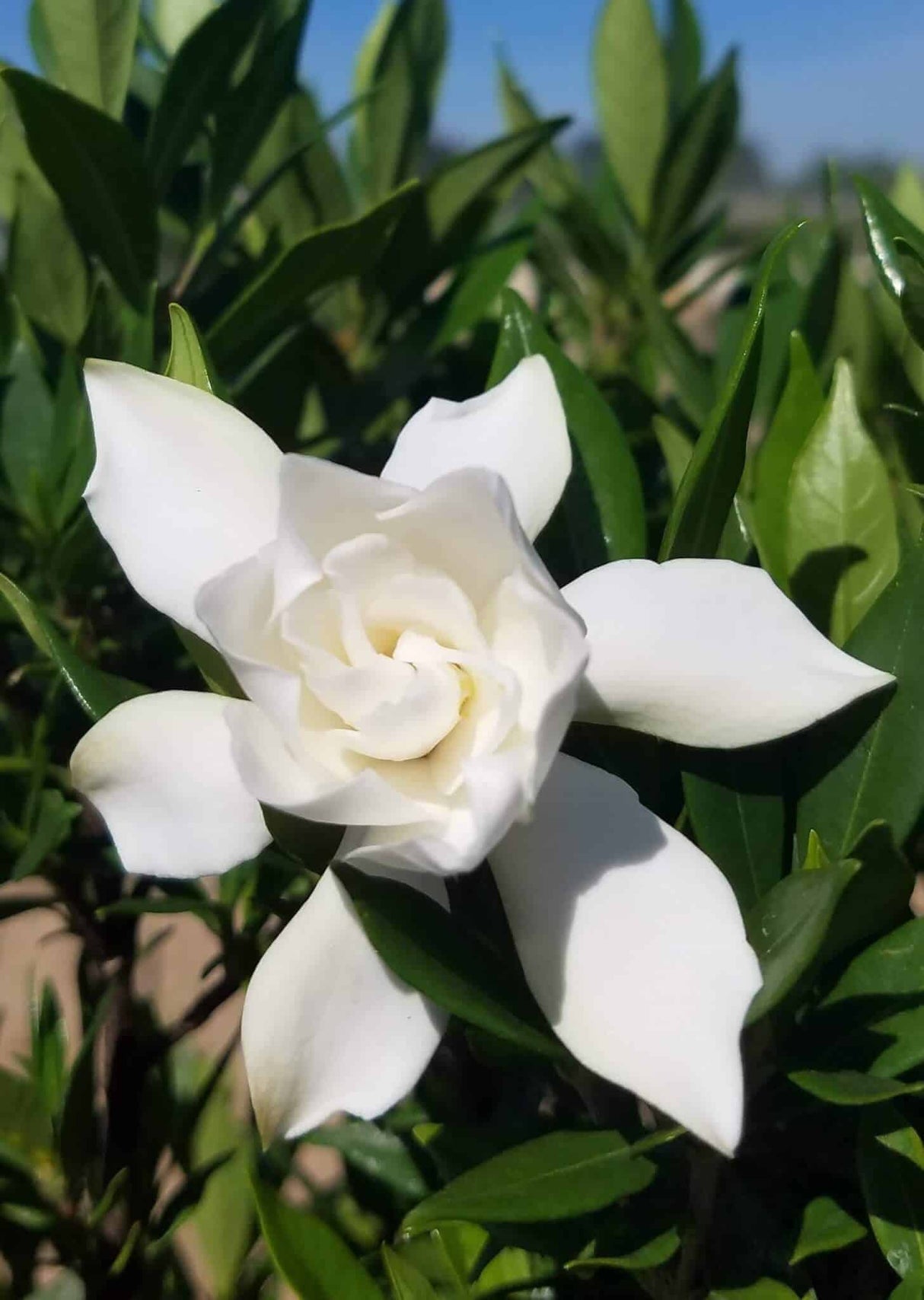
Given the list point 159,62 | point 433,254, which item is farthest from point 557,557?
point 159,62

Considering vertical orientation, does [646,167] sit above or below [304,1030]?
above

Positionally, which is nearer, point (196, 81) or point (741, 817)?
point (741, 817)

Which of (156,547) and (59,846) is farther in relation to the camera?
(59,846)

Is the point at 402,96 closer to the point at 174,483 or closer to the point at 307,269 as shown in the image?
the point at 307,269

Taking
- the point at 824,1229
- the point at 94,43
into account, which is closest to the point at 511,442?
the point at 824,1229

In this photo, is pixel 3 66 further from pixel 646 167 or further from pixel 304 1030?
pixel 646 167

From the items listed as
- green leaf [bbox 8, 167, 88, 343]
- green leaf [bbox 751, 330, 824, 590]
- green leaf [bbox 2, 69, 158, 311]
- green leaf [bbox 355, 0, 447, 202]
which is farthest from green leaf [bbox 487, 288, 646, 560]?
green leaf [bbox 355, 0, 447, 202]
